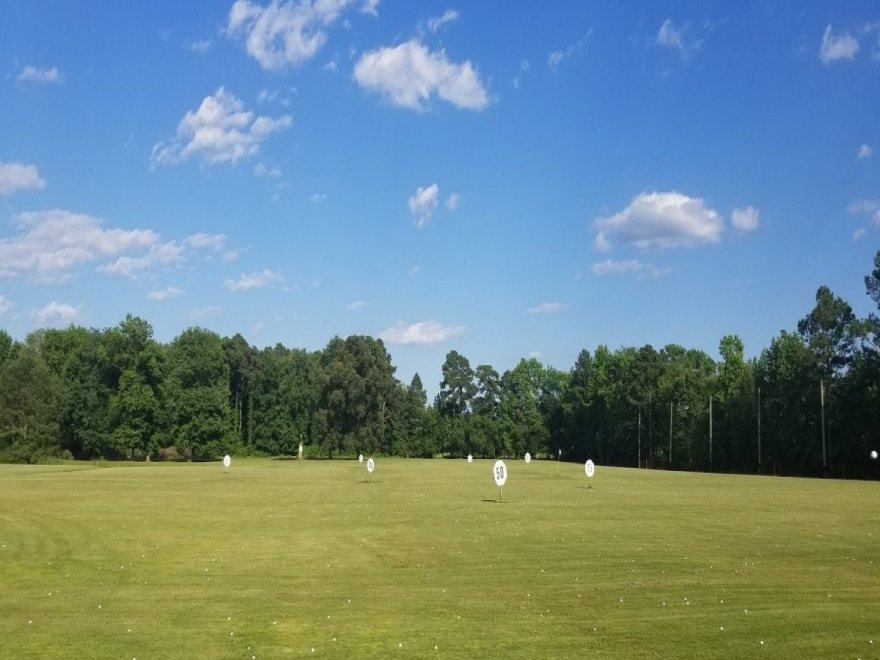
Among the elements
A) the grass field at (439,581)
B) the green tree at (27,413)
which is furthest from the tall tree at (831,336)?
the green tree at (27,413)

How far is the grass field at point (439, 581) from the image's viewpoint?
Answer: 12438 mm

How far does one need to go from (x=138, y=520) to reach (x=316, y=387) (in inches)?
4330

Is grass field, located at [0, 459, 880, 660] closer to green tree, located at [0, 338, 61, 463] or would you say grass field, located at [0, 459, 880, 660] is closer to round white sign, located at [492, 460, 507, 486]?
round white sign, located at [492, 460, 507, 486]

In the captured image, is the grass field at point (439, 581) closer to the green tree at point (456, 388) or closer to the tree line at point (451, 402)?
the tree line at point (451, 402)

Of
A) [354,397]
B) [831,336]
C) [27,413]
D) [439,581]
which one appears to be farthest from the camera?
[354,397]

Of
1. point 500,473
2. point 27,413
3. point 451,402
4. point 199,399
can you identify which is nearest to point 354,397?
point 199,399

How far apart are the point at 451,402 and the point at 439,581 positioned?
488 ft

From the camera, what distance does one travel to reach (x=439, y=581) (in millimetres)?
17641

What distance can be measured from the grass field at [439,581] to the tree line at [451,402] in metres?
64.4

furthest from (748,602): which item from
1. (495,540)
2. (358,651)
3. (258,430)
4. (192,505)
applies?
(258,430)

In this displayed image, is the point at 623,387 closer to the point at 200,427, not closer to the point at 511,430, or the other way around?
the point at 511,430

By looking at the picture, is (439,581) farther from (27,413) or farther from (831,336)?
(27,413)

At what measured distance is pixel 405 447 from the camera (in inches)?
5728

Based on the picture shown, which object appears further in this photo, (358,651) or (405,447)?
(405,447)
